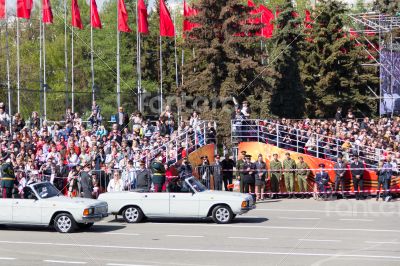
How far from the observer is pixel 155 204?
23.9 metres

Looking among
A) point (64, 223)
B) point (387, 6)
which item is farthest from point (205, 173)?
point (387, 6)

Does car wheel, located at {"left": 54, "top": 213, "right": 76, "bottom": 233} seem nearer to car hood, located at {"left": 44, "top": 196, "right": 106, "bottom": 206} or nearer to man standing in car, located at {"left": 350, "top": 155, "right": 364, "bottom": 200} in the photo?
car hood, located at {"left": 44, "top": 196, "right": 106, "bottom": 206}

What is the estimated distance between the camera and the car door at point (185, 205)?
23766mm

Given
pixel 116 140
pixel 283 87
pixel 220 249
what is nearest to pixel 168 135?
pixel 116 140

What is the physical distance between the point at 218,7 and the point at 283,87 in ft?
34.8

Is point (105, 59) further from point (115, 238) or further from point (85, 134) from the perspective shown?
point (115, 238)

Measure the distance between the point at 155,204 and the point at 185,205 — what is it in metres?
0.90

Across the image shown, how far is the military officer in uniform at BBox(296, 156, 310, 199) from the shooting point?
3053 centimetres

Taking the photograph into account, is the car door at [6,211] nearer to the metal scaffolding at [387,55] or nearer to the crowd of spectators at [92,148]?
the crowd of spectators at [92,148]

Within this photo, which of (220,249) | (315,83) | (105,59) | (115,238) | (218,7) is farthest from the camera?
(105,59)

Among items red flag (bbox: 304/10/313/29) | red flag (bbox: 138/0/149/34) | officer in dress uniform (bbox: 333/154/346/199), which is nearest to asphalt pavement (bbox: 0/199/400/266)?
officer in dress uniform (bbox: 333/154/346/199)

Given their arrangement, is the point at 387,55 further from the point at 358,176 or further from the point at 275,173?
the point at 358,176

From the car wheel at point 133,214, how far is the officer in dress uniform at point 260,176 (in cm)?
719

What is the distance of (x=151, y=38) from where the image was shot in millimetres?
71875
